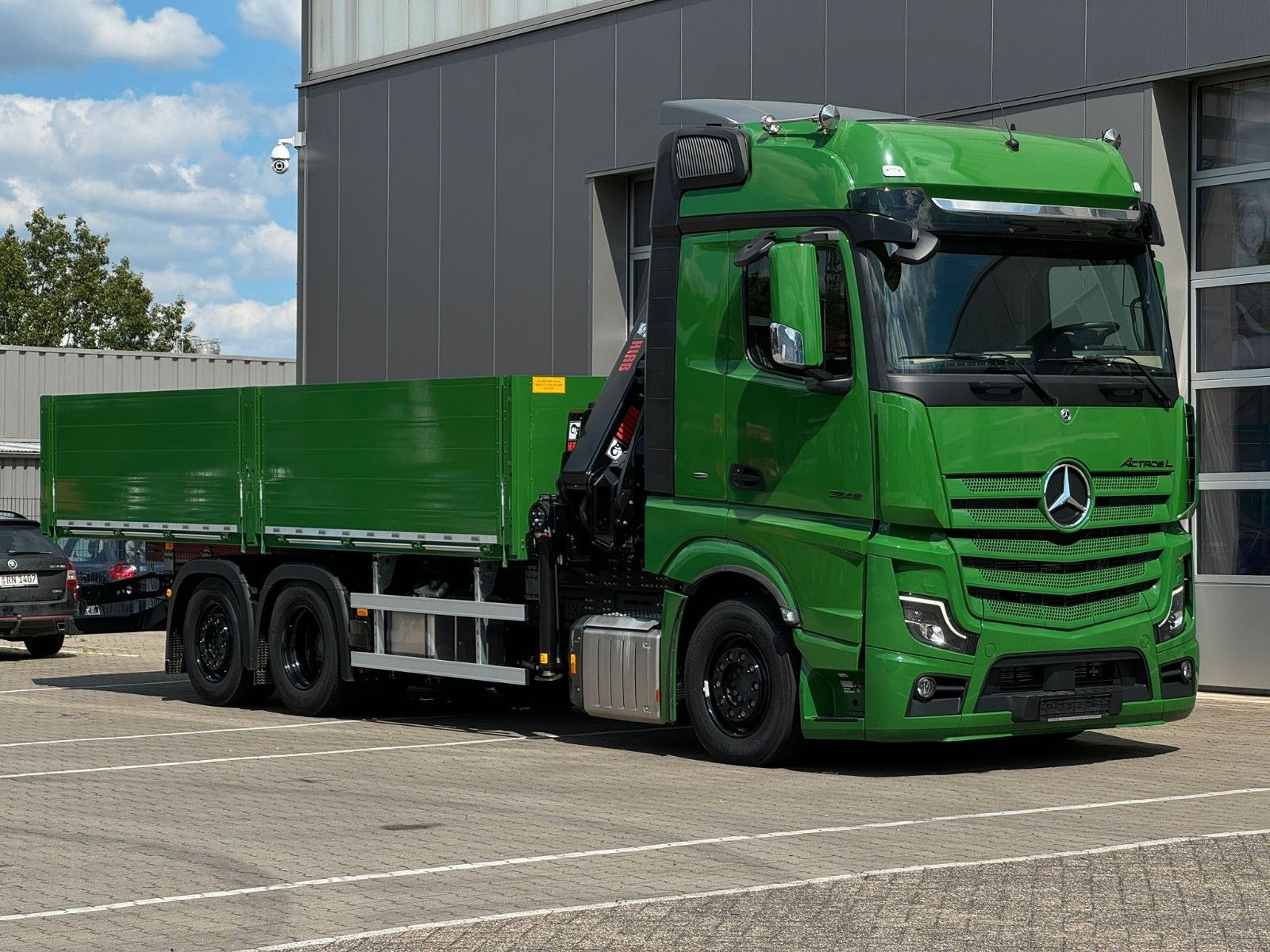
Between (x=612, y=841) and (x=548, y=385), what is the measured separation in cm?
487

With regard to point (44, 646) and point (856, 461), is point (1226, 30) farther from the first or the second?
point (44, 646)

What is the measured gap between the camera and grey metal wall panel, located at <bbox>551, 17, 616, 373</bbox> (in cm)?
2206

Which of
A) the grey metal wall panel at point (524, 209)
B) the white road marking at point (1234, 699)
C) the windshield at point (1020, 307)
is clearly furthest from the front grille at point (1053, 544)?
the grey metal wall panel at point (524, 209)

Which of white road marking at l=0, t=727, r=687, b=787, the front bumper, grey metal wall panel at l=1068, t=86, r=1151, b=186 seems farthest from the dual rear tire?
grey metal wall panel at l=1068, t=86, r=1151, b=186

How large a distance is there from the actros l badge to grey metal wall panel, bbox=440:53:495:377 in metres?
12.9

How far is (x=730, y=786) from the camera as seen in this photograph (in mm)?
10867

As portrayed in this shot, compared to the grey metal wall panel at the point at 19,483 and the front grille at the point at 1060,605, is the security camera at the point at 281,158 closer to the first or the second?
the grey metal wall panel at the point at 19,483

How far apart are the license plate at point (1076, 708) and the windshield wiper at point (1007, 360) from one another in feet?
5.57

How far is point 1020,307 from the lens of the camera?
440 inches

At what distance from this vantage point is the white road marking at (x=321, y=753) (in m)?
12.0

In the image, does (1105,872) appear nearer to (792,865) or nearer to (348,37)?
A: (792,865)

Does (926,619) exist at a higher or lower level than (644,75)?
lower

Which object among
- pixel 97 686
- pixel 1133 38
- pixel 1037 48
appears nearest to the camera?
pixel 1133 38

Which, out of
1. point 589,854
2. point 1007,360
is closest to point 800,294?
point 1007,360
